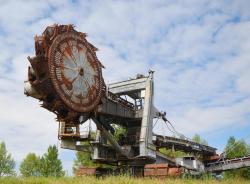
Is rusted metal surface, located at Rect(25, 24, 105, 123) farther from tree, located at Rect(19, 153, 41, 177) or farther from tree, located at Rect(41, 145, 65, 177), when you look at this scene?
tree, located at Rect(19, 153, 41, 177)

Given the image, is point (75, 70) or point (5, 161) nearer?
point (75, 70)

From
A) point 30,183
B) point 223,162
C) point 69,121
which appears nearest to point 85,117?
point 69,121

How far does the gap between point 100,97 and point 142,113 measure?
218 inches

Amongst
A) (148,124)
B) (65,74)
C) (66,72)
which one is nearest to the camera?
(65,74)

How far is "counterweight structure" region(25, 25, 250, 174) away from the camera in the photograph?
27.5 m

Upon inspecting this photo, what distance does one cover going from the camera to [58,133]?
31031mm

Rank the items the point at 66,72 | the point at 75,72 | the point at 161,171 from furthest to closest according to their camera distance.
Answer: the point at 161,171, the point at 75,72, the point at 66,72

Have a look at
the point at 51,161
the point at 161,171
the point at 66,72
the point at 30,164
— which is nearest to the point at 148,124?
the point at 161,171

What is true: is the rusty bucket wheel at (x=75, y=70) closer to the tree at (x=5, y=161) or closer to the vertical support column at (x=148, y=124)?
the vertical support column at (x=148, y=124)

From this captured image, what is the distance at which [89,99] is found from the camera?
99.5 ft

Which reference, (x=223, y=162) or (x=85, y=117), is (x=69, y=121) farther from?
(x=223, y=162)

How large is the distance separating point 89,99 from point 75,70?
2.61 meters

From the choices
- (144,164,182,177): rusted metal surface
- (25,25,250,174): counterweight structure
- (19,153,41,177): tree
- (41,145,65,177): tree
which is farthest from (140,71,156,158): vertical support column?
(19,153,41,177): tree

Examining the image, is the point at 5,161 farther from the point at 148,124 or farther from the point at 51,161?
the point at 148,124
